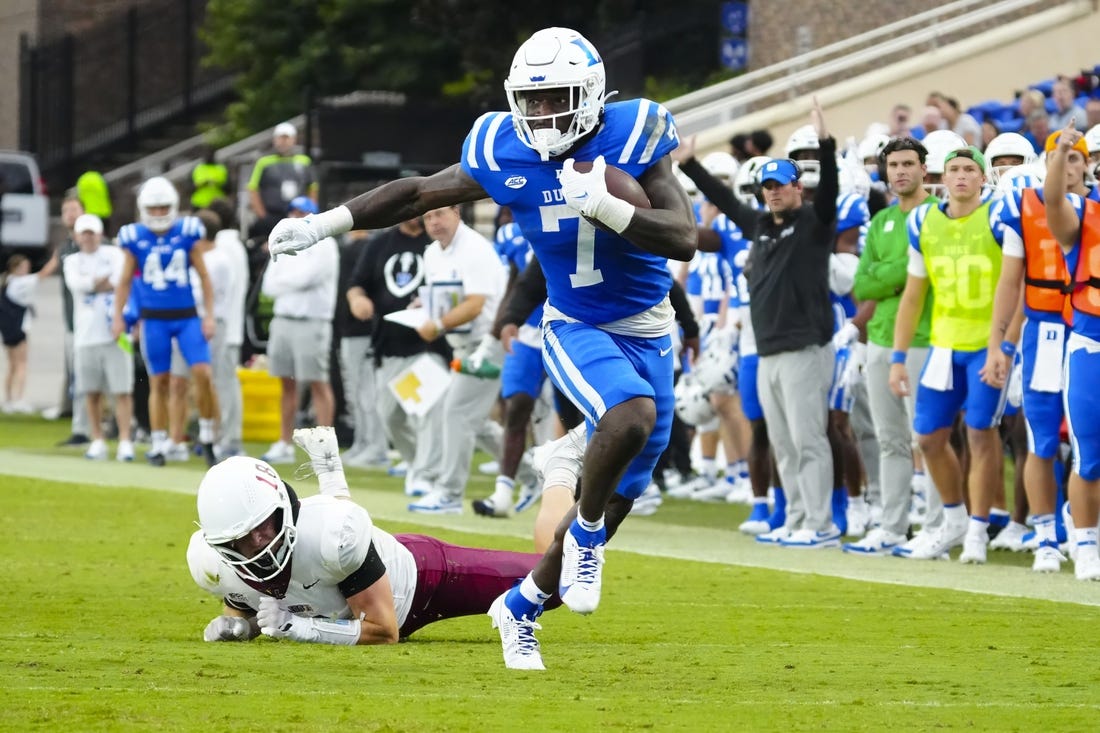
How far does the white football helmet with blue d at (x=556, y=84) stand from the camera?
674 centimetres

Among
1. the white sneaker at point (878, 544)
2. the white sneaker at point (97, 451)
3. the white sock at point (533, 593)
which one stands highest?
the white sock at point (533, 593)

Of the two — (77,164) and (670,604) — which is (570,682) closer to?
(670,604)

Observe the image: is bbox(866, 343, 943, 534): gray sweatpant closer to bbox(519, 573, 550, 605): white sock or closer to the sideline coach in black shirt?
the sideline coach in black shirt

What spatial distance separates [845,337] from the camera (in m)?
11.7

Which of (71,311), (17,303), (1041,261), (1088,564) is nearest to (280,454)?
(71,311)

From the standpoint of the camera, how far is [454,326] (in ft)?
42.9

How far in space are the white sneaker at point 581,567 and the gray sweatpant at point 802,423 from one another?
190 inches

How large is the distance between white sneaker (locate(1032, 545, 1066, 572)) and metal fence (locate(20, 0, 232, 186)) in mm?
25760

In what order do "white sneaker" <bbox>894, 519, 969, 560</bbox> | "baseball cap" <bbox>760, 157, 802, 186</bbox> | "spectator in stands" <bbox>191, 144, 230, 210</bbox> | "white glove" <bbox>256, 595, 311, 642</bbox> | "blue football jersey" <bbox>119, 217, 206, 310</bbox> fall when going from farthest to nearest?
"spectator in stands" <bbox>191, 144, 230, 210</bbox> < "blue football jersey" <bbox>119, 217, 206, 310</bbox> < "baseball cap" <bbox>760, 157, 802, 186</bbox> < "white sneaker" <bbox>894, 519, 969, 560</bbox> < "white glove" <bbox>256, 595, 311, 642</bbox>

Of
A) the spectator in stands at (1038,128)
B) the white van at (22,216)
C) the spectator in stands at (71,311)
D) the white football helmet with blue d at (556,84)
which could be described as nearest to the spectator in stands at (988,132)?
the spectator in stands at (1038,128)

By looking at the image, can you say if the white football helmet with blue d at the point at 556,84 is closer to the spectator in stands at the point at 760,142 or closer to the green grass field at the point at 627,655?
the green grass field at the point at 627,655

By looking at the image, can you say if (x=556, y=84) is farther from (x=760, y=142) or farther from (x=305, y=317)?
(x=760, y=142)

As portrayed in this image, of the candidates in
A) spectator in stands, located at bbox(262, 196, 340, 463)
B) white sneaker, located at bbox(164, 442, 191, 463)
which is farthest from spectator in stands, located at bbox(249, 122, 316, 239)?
white sneaker, located at bbox(164, 442, 191, 463)

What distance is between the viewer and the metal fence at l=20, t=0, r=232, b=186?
34.2 m
